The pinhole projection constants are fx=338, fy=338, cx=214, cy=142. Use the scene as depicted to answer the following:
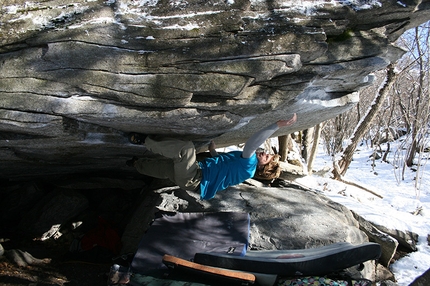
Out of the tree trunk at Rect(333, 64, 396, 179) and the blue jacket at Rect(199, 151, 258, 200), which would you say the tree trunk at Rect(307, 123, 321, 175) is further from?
the blue jacket at Rect(199, 151, 258, 200)

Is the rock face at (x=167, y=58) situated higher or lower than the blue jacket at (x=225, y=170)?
higher

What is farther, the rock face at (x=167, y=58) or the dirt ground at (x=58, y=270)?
the dirt ground at (x=58, y=270)

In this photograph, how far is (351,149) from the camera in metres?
11.3

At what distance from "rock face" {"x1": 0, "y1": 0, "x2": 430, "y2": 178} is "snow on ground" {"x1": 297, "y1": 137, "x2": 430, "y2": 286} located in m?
4.38

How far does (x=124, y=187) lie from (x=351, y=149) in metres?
7.85

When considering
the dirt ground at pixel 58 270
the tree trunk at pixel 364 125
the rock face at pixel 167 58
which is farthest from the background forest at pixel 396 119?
the dirt ground at pixel 58 270

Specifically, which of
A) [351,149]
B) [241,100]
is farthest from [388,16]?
[351,149]

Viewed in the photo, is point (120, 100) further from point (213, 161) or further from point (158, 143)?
point (213, 161)

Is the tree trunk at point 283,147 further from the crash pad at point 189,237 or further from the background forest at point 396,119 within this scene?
the crash pad at point 189,237

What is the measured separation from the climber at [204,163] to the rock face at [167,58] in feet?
0.85

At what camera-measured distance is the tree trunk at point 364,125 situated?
9.77 meters

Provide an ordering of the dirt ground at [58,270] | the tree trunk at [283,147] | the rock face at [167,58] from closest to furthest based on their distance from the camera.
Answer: the rock face at [167,58]
the dirt ground at [58,270]
the tree trunk at [283,147]

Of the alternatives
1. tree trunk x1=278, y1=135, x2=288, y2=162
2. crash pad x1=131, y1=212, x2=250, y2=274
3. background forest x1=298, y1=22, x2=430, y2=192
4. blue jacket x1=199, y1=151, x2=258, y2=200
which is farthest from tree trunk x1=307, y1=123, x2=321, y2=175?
blue jacket x1=199, y1=151, x2=258, y2=200

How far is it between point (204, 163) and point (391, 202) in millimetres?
9455
